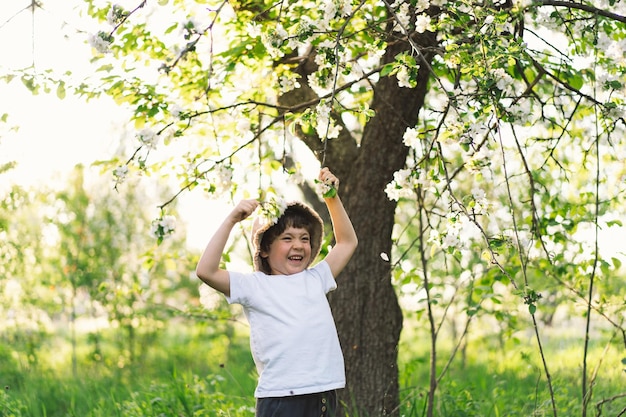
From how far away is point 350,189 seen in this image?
4031 millimetres

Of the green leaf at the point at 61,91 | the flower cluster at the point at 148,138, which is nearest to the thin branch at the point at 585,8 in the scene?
the flower cluster at the point at 148,138

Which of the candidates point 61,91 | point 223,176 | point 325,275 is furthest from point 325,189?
point 61,91

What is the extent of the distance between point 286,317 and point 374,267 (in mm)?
1453

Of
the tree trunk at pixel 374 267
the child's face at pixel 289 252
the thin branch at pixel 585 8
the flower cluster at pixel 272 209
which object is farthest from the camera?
the tree trunk at pixel 374 267

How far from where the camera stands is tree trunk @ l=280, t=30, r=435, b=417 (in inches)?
155

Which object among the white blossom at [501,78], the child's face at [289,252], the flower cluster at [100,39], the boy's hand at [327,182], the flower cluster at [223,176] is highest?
the flower cluster at [100,39]

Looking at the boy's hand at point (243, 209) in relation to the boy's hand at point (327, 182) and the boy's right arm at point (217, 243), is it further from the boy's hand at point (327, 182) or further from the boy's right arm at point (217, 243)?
the boy's hand at point (327, 182)

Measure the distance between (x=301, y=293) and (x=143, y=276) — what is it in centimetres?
519

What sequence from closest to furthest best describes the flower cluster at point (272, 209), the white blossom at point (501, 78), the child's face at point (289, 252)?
the flower cluster at point (272, 209), the child's face at point (289, 252), the white blossom at point (501, 78)

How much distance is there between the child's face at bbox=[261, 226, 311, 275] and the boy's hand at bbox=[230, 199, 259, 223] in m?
0.24

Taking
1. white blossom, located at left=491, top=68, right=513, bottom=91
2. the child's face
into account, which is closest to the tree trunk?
white blossom, located at left=491, top=68, right=513, bottom=91

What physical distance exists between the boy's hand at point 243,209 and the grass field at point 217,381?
1262 millimetres

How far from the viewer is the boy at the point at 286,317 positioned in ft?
8.35

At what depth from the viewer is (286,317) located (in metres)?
2.60
